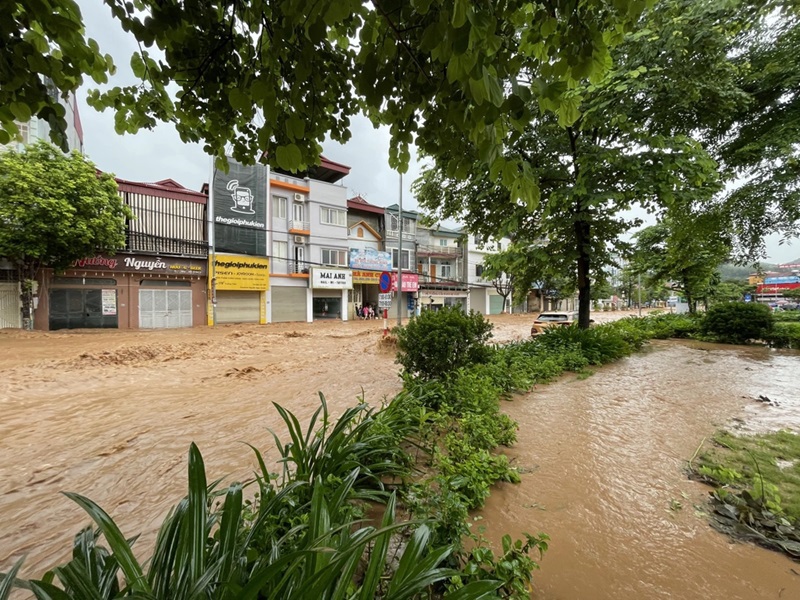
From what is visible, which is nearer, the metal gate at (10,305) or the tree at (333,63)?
the tree at (333,63)

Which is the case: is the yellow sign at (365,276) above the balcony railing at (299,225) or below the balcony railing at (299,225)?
below

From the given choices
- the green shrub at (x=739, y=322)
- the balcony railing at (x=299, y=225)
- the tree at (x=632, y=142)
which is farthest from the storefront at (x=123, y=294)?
the green shrub at (x=739, y=322)

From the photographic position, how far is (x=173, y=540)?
154cm

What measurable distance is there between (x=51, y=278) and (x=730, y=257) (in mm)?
29010

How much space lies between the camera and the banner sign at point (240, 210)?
20.0 m

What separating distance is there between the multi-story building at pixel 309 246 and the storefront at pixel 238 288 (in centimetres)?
77

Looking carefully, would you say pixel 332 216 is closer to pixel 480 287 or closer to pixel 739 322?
pixel 480 287

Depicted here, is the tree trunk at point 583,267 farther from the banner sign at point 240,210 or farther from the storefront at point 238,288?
the banner sign at point 240,210

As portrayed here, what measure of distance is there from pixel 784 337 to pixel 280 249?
80.3 ft

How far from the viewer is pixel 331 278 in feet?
80.1

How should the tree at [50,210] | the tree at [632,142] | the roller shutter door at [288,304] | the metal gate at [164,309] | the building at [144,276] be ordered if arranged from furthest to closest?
the roller shutter door at [288,304] < the metal gate at [164,309] < the building at [144,276] < the tree at [50,210] < the tree at [632,142]

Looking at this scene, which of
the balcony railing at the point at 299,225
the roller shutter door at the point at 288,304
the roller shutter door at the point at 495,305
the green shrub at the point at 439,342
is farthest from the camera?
the roller shutter door at the point at 495,305

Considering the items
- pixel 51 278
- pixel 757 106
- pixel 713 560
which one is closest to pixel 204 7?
pixel 713 560

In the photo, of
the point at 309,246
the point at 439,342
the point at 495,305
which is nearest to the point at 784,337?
the point at 439,342
